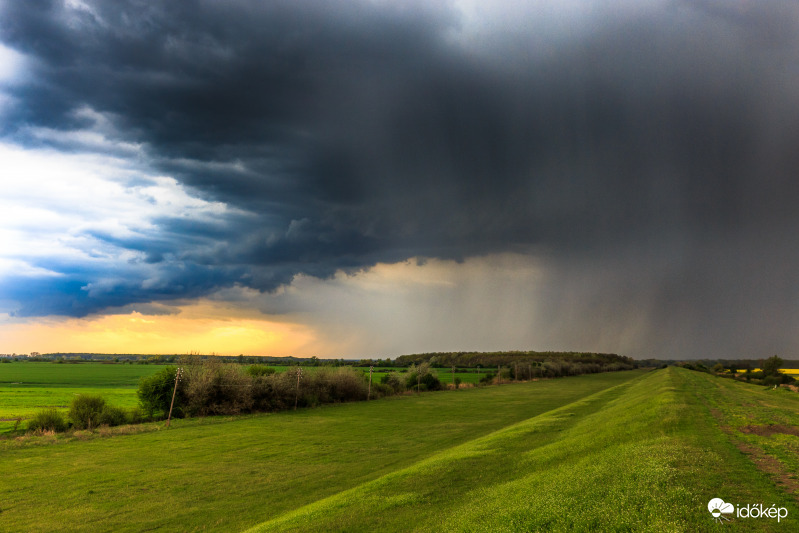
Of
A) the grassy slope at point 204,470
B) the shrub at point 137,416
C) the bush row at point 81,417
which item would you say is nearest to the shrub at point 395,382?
the grassy slope at point 204,470

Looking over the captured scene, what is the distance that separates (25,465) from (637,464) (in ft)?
80.0

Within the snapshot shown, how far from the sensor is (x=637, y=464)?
34.3ft

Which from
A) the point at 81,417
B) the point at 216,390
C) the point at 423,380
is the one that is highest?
the point at 216,390

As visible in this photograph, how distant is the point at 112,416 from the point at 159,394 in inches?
175

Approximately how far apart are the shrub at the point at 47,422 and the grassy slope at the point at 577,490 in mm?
24714

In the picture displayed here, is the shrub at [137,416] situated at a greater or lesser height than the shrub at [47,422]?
lesser

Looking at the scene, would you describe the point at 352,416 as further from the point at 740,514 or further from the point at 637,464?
the point at 740,514

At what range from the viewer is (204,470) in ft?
58.2

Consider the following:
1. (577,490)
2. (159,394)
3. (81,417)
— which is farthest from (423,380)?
(577,490)

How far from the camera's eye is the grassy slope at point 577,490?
776cm

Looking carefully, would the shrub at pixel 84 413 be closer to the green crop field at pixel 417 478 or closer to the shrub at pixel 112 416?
the shrub at pixel 112 416

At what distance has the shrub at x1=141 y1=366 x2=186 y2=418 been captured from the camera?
112 ft

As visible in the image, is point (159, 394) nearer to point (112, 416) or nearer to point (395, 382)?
point (112, 416)

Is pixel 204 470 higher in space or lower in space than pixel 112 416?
higher
